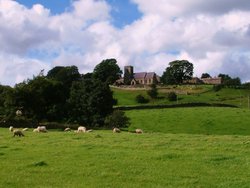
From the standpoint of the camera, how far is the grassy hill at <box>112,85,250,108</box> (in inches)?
4877

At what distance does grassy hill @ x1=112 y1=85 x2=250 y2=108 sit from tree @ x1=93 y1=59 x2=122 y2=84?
1286cm

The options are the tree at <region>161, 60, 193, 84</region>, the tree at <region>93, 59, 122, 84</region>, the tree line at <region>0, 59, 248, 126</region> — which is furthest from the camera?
the tree at <region>161, 60, 193, 84</region>

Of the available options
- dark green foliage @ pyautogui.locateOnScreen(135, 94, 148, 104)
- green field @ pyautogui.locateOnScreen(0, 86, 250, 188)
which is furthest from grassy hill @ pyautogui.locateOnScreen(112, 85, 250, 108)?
green field @ pyautogui.locateOnScreen(0, 86, 250, 188)

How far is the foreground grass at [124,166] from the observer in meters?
15.1

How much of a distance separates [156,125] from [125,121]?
39.5 ft

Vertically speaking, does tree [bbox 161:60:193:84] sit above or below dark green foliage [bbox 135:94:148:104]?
above

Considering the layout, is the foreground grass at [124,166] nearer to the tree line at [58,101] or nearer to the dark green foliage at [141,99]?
the tree line at [58,101]

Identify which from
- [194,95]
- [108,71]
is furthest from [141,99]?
[108,71]

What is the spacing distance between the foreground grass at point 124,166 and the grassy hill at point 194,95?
9523 centimetres

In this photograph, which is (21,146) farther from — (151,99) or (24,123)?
(151,99)

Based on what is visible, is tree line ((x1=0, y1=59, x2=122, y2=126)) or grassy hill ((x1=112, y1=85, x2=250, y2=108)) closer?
tree line ((x1=0, y1=59, x2=122, y2=126))

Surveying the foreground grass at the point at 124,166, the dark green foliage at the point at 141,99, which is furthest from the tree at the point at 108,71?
the foreground grass at the point at 124,166

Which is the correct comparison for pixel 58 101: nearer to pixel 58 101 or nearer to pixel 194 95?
pixel 58 101

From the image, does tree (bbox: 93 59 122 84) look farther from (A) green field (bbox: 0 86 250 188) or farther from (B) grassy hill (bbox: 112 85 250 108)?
(A) green field (bbox: 0 86 250 188)
